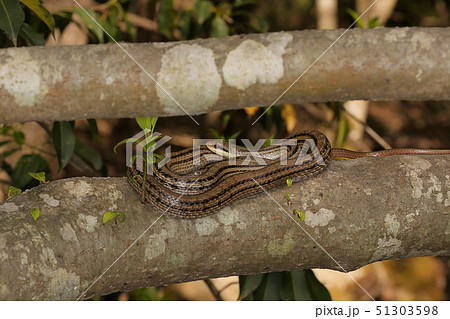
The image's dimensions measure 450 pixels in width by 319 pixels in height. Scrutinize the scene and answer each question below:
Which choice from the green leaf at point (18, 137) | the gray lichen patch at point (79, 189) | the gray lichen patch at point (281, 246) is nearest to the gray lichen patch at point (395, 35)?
the gray lichen patch at point (281, 246)

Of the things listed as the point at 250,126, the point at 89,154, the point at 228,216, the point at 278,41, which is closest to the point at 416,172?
the point at 228,216

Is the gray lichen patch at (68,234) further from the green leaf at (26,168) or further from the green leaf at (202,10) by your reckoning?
the green leaf at (202,10)

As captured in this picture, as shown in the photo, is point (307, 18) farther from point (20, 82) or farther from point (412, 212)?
point (20, 82)

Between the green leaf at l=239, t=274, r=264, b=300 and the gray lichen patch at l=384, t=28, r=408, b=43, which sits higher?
the gray lichen patch at l=384, t=28, r=408, b=43

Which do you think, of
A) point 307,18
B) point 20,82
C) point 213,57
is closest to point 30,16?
point 20,82

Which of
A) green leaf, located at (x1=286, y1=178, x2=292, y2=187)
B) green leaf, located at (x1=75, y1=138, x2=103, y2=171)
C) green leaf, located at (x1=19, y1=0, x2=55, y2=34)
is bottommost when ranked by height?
green leaf, located at (x1=286, y1=178, x2=292, y2=187)

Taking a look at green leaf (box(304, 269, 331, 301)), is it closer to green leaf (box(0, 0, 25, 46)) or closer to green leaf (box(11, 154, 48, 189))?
green leaf (box(11, 154, 48, 189))

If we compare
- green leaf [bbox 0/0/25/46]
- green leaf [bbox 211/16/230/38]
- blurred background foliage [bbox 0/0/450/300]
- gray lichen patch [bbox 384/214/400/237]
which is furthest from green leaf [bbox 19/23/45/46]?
gray lichen patch [bbox 384/214/400/237]
